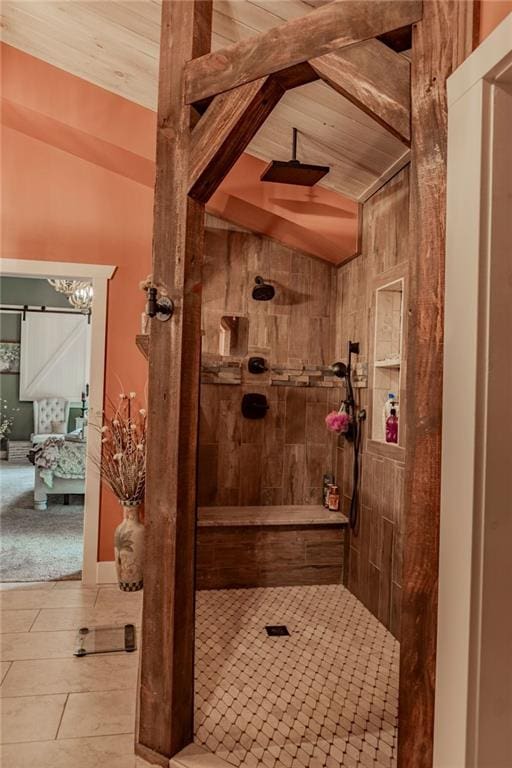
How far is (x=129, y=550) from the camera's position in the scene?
129 inches

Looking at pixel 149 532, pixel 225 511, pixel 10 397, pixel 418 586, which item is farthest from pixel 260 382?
pixel 10 397

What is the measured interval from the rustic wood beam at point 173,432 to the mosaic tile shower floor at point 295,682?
10.6 inches

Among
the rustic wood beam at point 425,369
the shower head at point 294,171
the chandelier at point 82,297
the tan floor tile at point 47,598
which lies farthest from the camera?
the chandelier at point 82,297

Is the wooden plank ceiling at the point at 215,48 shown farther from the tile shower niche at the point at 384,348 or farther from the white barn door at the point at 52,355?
the white barn door at the point at 52,355

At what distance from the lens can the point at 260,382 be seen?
12.1 ft

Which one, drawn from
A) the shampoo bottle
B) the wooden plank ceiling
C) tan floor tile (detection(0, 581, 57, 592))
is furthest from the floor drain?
the wooden plank ceiling

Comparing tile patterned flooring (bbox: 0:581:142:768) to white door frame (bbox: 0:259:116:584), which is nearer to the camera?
→ tile patterned flooring (bbox: 0:581:142:768)

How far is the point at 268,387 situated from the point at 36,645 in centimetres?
210

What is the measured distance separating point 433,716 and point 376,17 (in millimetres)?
1795

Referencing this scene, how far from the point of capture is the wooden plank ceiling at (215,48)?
7.46ft

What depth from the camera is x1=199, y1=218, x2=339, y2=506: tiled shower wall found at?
11.9 ft

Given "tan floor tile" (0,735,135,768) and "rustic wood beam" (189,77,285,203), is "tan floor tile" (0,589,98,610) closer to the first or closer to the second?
"tan floor tile" (0,735,135,768)

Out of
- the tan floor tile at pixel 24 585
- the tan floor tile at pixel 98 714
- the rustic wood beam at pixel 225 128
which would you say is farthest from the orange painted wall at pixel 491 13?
the tan floor tile at pixel 24 585

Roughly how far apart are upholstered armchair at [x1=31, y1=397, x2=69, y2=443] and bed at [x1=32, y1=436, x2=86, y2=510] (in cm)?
345
